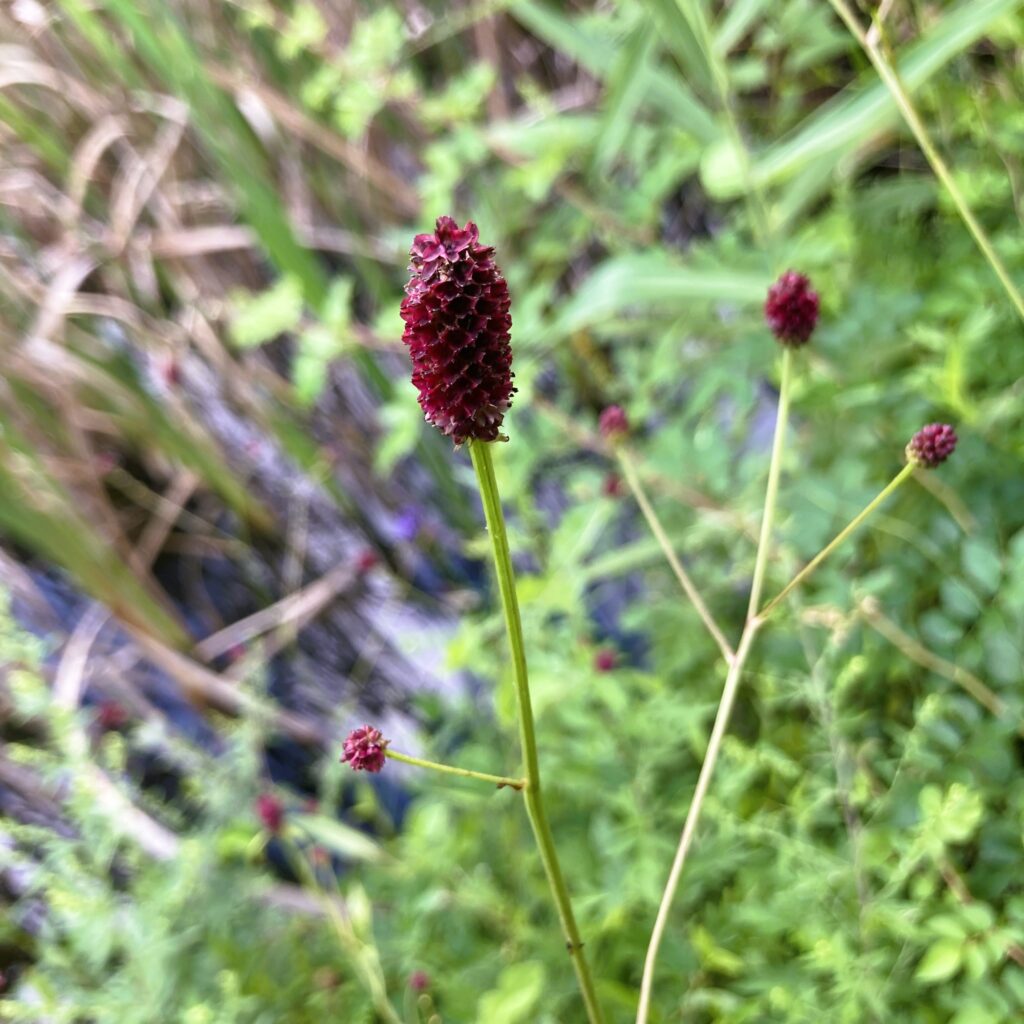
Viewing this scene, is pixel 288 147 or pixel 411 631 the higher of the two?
pixel 288 147

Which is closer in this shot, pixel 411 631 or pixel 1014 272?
pixel 1014 272

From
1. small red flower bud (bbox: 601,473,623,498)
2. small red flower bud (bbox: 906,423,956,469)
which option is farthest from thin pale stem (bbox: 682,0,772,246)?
small red flower bud (bbox: 906,423,956,469)

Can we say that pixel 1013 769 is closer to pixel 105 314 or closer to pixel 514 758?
pixel 514 758

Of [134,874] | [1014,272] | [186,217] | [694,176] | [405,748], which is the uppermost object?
[186,217]

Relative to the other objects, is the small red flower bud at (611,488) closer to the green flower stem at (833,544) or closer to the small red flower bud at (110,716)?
the green flower stem at (833,544)

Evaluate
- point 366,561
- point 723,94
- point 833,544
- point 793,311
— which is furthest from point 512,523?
point 833,544

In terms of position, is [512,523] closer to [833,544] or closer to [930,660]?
[930,660]

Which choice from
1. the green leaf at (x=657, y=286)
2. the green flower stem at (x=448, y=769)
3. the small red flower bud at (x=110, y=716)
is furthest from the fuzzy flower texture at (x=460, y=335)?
the small red flower bud at (x=110, y=716)

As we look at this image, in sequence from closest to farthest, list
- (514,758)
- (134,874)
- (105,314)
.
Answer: (514,758) < (134,874) < (105,314)

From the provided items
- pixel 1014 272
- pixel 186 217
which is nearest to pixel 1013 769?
pixel 1014 272
